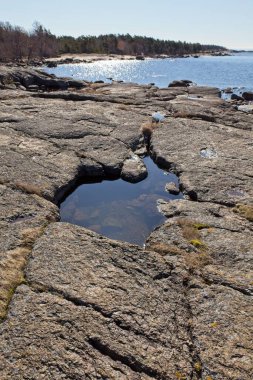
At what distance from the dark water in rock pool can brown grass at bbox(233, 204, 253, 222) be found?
258cm

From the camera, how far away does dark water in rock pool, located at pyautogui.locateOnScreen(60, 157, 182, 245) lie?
12.6m

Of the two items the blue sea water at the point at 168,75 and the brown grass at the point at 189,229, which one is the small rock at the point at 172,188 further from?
the blue sea water at the point at 168,75

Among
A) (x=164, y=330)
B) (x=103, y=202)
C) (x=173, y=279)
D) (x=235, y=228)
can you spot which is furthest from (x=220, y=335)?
(x=103, y=202)

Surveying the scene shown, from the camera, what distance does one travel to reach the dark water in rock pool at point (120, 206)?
12.6m

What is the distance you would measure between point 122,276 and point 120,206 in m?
6.17

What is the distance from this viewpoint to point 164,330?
23.2 ft

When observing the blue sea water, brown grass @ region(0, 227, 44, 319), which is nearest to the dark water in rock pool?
brown grass @ region(0, 227, 44, 319)

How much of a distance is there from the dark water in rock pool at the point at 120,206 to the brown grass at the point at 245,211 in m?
2.58

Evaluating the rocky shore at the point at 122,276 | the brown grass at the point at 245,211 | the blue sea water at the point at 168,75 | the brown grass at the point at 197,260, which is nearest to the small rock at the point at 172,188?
the rocky shore at the point at 122,276

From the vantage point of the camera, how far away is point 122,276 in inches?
331

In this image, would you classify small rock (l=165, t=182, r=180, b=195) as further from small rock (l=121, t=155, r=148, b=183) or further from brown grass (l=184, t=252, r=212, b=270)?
brown grass (l=184, t=252, r=212, b=270)

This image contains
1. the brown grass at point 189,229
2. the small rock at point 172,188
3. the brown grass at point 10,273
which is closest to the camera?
the brown grass at point 10,273

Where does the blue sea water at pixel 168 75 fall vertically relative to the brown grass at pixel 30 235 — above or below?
above

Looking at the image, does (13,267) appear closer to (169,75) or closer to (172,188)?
(172,188)
